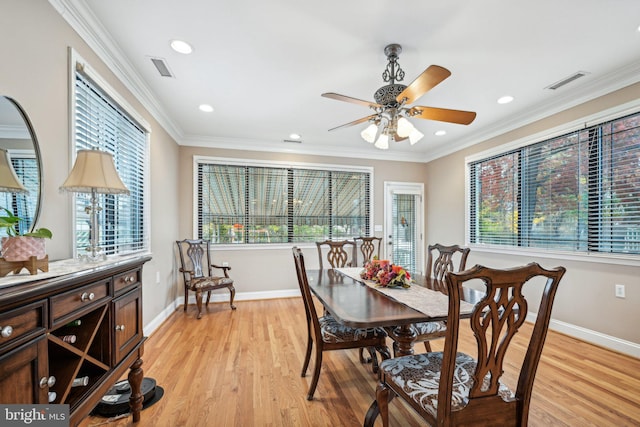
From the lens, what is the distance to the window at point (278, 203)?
4.54 m

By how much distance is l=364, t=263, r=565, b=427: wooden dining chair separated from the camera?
3.54ft

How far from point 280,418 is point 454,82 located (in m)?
3.22

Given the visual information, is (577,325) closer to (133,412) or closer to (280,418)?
(280,418)

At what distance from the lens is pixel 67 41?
1788mm

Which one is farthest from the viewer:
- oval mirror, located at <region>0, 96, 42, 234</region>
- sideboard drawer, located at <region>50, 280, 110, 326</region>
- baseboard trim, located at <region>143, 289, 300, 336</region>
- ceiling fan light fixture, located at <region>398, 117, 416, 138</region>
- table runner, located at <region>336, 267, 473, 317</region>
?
baseboard trim, located at <region>143, 289, 300, 336</region>

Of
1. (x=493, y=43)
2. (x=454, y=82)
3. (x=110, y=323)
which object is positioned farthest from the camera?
(x=454, y=82)

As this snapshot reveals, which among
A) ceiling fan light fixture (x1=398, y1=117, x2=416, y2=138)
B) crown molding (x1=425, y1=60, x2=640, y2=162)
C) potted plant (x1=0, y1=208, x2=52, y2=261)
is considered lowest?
potted plant (x1=0, y1=208, x2=52, y2=261)

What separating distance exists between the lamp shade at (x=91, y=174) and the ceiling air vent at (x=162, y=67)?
135cm

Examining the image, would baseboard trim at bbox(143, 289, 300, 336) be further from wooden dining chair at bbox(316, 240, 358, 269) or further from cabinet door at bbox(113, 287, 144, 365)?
cabinet door at bbox(113, 287, 144, 365)

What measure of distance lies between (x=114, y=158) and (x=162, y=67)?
0.93 meters

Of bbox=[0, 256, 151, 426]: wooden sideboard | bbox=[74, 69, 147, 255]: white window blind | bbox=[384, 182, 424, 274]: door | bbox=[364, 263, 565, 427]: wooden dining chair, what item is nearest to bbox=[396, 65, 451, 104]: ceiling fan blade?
bbox=[364, 263, 565, 427]: wooden dining chair

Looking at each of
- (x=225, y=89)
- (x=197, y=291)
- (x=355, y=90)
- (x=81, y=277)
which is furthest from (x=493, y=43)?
(x=197, y=291)

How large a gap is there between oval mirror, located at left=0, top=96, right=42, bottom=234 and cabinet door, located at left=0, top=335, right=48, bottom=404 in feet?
2.38

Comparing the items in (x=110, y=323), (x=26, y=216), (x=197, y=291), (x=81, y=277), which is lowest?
(x=197, y=291)
